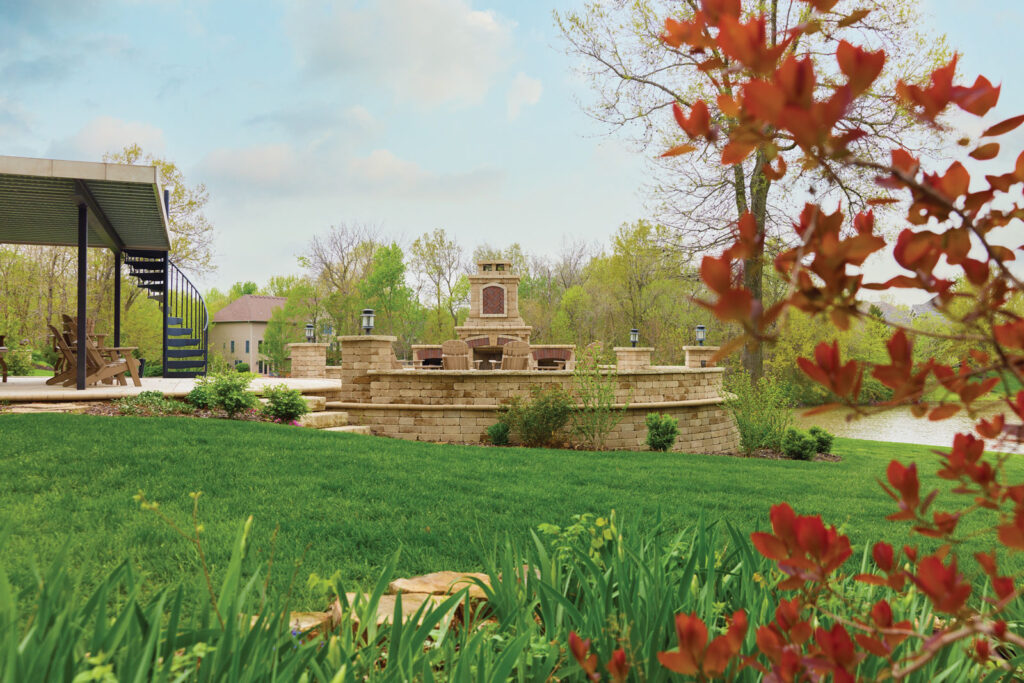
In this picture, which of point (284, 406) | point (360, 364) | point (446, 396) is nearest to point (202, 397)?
point (284, 406)

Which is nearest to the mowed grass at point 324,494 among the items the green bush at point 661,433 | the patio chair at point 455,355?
the green bush at point 661,433

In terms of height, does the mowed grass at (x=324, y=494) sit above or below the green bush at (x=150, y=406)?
below

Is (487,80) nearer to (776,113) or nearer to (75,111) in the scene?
(75,111)

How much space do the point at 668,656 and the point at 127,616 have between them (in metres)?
1.34

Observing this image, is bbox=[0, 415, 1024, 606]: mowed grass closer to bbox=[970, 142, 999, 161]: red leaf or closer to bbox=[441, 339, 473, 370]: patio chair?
bbox=[970, 142, 999, 161]: red leaf

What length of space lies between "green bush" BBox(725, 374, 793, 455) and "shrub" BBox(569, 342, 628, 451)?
2.89 m

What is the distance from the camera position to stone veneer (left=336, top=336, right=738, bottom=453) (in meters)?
10.2

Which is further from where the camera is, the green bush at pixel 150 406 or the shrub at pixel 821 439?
→ the shrub at pixel 821 439

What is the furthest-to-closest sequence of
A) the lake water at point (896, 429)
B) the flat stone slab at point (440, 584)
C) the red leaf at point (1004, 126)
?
the lake water at point (896, 429) < the flat stone slab at point (440, 584) < the red leaf at point (1004, 126)

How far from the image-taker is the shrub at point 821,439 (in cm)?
1123

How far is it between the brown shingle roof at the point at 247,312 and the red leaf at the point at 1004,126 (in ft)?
165

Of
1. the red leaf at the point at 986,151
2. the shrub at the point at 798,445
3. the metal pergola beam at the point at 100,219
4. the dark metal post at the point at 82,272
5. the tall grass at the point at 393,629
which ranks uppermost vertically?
the metal pergola beam at the point at 100,219

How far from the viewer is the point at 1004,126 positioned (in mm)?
844

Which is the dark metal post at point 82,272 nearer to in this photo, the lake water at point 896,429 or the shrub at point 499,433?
the shrub at point 499,433
